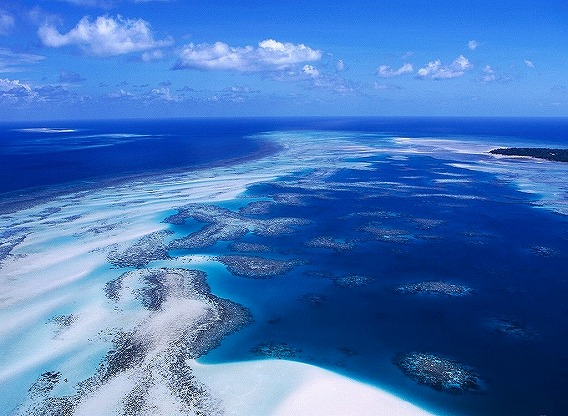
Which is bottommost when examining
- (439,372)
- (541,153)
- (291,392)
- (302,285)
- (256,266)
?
(291,392)

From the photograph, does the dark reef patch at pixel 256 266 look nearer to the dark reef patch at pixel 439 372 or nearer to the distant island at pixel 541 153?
the dark reef patch at pixel 439 372

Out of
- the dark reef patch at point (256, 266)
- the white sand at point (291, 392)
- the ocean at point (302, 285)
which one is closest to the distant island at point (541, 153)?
the ocean at point (302, 285)

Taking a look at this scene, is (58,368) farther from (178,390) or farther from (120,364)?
(178,390)

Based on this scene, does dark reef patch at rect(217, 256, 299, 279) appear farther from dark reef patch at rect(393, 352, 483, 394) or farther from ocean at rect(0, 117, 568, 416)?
dark reef patch at rect(393, 352, 483, 394)

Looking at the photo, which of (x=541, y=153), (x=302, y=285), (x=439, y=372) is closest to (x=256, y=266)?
(x=302, y=285)

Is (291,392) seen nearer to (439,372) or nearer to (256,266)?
(439,372)
